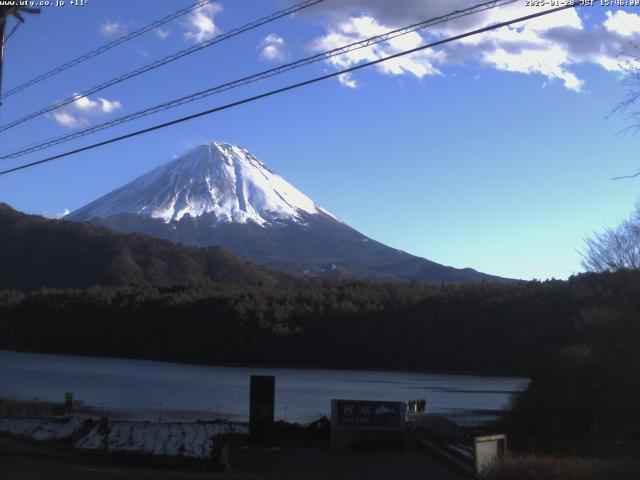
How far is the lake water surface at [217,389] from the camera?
4616cm

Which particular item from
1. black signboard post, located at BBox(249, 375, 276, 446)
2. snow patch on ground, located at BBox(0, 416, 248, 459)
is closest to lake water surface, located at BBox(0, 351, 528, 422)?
snow patch on ground, located at BBox(0, 416, 248, 459)

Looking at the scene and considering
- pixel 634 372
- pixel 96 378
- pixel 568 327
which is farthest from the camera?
pixel 568 327

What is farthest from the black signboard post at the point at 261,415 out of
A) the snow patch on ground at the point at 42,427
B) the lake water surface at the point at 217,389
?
the lake water surface at the point at 217,389

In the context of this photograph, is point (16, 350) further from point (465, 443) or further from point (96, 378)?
point (465, 443)

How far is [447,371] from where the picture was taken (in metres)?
92.1

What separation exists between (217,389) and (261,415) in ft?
130

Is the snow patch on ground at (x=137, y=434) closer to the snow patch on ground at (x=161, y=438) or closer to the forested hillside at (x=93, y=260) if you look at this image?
the snow patch on ground at (x=161, y=438)

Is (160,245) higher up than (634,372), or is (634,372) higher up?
(160,245)

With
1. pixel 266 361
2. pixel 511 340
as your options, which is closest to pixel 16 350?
pixel 266 361

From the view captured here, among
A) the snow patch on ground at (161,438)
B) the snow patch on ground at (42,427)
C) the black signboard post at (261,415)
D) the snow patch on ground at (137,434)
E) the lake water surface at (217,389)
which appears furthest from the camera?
the lake water surface at (217,389)

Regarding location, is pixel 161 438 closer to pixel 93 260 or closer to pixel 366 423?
pixel 366 423

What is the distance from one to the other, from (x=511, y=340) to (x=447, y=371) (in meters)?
7.79

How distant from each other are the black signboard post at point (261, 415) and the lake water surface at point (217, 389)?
1730 cm

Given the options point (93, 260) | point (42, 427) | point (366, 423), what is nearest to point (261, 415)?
point (366, 423)
